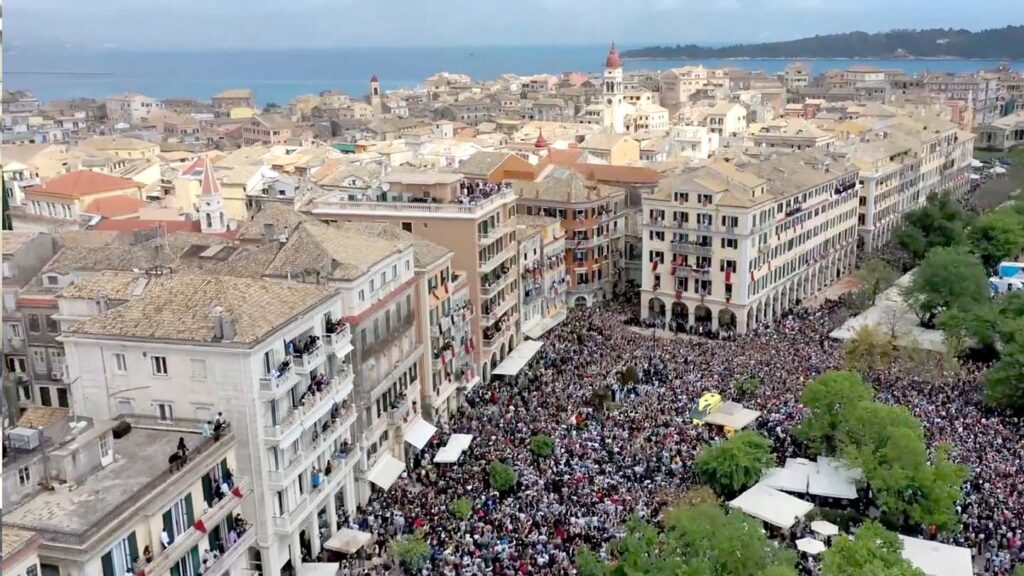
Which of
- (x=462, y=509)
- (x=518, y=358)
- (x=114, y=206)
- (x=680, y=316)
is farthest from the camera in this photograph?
(x=114, y=206)

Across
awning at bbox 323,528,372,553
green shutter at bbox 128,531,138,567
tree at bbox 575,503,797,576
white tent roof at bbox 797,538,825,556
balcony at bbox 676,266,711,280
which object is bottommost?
awning at bbox 323,528,372,553

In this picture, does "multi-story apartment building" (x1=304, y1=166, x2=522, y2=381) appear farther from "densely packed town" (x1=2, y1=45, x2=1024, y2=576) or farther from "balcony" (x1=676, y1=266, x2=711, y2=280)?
"balcony" (x1=676, y1=266, x2=711, y2=280)

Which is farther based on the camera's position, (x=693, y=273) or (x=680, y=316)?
(x=680, y=316)

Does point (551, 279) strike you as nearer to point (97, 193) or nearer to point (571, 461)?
point (571, 461)

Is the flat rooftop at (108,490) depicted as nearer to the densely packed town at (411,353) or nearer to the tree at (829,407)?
the densely packed town at (411,353)

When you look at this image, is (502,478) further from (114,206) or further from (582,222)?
(114,206)

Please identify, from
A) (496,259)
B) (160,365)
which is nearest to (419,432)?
(496,259)

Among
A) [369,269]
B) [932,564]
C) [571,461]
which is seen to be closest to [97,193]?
[369,269]

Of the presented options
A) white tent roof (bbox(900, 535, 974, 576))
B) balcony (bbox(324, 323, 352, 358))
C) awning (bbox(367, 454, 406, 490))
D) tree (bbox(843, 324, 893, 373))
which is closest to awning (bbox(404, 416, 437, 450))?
awning (bbox(367, 454, 406, 490))
